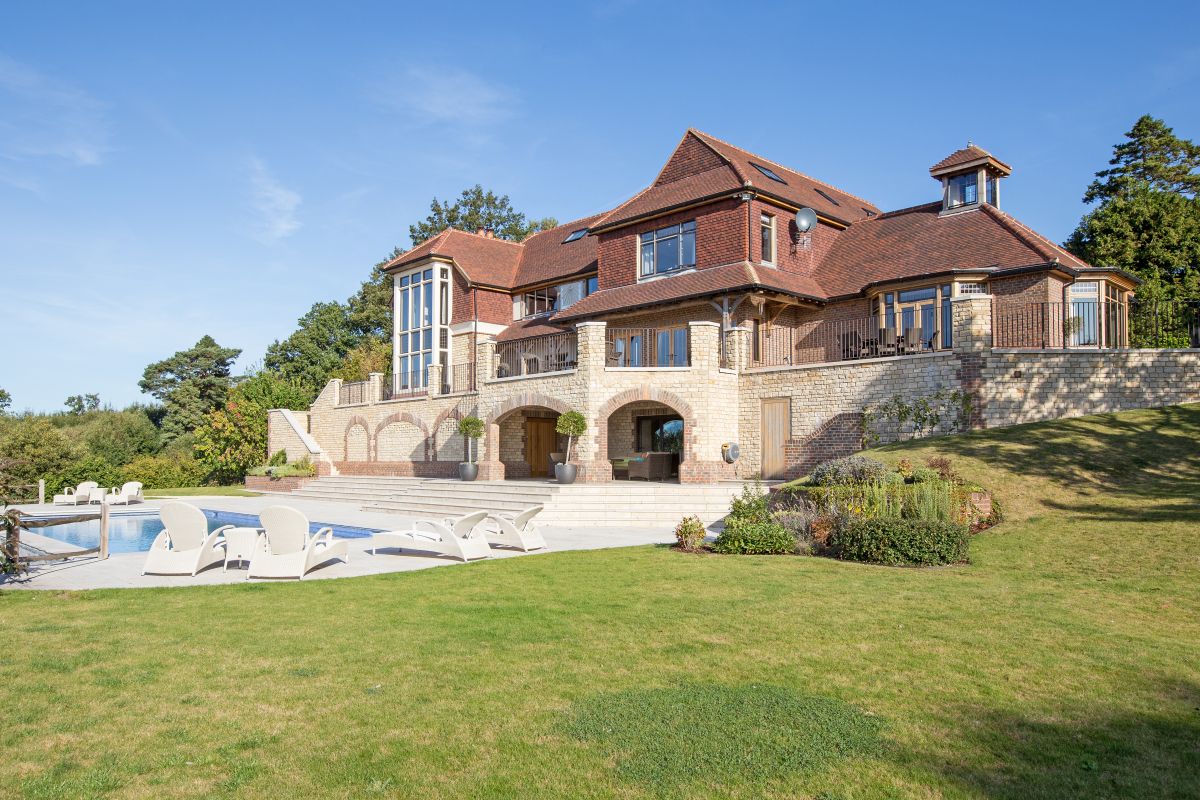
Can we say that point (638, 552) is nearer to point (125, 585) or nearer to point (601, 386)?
point (125, 585)

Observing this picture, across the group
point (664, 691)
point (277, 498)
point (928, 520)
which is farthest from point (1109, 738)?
point (277, 498)

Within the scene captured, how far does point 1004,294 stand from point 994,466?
316 inches

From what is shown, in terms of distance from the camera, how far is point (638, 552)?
13266mm

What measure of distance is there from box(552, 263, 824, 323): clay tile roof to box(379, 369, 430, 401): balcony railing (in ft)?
28.1

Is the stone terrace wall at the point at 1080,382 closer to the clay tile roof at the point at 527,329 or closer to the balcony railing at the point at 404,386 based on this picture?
the clay tile roof at the point at 527,329

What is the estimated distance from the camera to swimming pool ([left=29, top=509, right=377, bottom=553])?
17.6 meters

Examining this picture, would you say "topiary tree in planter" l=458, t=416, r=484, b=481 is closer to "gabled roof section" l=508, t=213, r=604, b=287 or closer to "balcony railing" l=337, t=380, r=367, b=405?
"gabled roof section" l=508, t=213, r=604, b=287

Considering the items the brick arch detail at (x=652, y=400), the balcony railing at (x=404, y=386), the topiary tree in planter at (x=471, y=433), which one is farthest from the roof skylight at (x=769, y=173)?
the balcony railing at (x=404, y=386)

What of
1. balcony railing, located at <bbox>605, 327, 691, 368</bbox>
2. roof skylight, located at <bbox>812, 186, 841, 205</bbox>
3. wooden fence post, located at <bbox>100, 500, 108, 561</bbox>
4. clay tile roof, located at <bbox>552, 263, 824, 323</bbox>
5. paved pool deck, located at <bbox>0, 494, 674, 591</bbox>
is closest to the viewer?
paved pool deck, located at <bbox>0, 494, 674, 591</bbox>

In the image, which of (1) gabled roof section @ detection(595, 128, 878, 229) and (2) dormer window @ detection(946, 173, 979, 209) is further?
(1) gabled roof section @ detection(595, 128, 878, 229)

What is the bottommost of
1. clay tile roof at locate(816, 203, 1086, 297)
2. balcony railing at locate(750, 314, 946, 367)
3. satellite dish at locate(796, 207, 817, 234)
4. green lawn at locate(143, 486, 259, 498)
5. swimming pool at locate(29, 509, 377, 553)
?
swimming pool at locate(29, 509, 377, 553)

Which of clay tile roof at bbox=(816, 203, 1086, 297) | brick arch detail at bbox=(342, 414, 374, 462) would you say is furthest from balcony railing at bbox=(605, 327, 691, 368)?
Result: brick arch detail at bbox=(342, 414, 374, 462)

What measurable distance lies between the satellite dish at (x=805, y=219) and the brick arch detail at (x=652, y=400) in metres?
7.51

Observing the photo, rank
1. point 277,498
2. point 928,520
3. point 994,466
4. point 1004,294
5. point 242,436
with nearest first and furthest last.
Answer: point 928,520, point 994,466, point 1004,294, point 277,498, point 242,436
